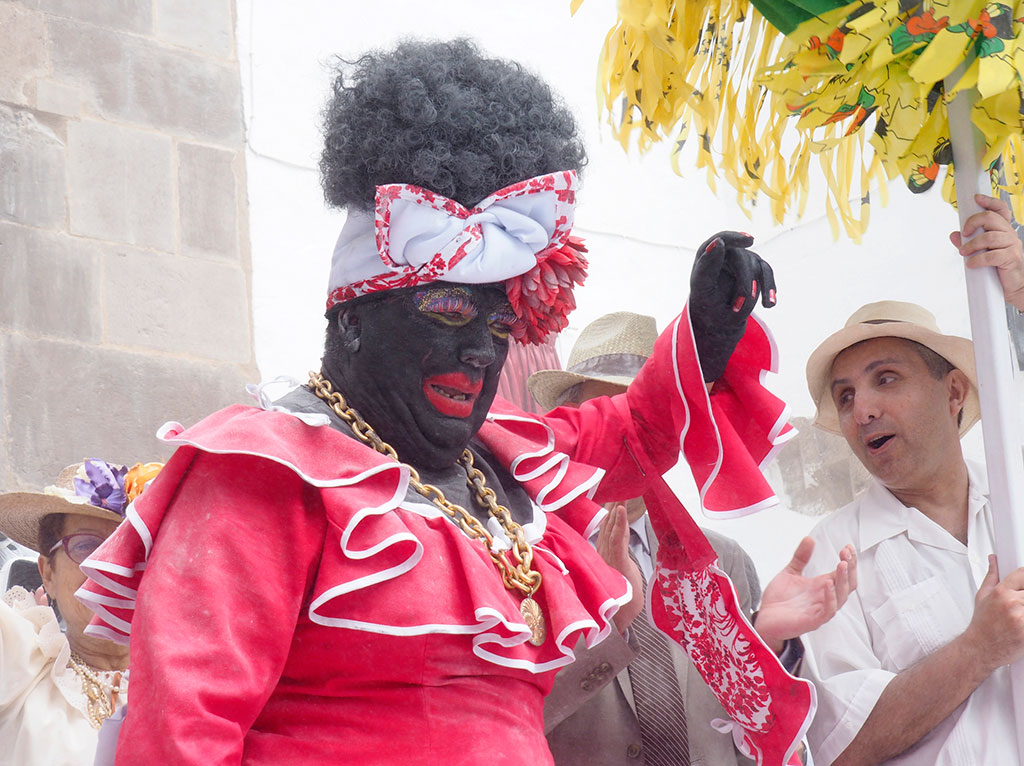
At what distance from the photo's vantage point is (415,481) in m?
2.09

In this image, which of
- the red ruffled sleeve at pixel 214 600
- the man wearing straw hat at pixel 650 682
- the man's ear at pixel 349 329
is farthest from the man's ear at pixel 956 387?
the red ruffled sleeve at pixel 214 600

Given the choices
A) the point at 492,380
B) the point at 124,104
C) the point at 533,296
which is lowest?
the point at 492,380

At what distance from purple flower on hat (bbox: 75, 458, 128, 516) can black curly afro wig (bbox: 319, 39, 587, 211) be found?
4.39 ft

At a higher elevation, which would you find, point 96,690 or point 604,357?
point 604,357

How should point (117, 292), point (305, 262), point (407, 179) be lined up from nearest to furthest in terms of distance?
point (407, 179) < point (117, 292) < point (305, 262)

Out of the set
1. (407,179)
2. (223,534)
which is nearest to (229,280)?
(407,179)

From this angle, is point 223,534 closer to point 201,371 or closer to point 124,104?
point 201,371

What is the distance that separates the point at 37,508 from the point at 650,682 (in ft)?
5.28

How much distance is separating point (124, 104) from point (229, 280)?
64 centimetres

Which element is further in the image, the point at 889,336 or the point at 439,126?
the point at 889,336

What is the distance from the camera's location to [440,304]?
2.10 meters

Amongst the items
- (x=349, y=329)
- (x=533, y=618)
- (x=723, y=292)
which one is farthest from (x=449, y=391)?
(x=723, y=292)

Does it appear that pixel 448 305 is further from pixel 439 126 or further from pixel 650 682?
pixel 650 682

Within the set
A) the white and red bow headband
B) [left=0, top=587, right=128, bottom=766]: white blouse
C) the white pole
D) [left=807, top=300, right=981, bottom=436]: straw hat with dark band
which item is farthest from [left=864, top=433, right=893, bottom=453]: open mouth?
[left=0, top=587, right=128, bottom=766]: white blouse
